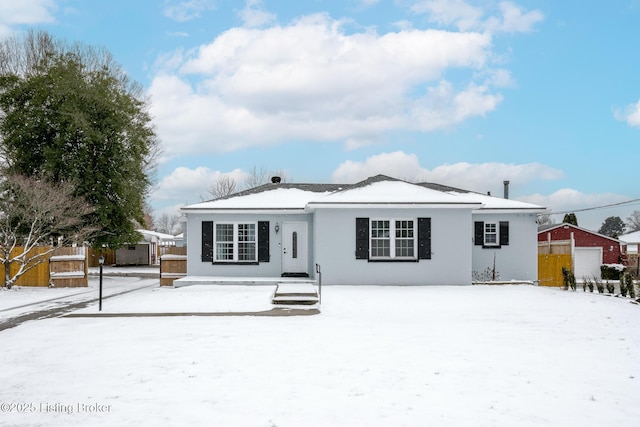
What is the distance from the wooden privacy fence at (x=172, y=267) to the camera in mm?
21562

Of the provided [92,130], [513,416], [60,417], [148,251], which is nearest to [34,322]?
[60,417]

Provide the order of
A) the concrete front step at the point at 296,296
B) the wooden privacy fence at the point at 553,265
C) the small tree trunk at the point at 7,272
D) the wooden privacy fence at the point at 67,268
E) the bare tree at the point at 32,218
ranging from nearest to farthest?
the concrete front step at the point at 296,296, the small tree trunk at the point at 7,272, the bare tree at the point at 32,218, the wooden privacy fence at the point at 67,268, the wooden privacy fence at the point at 553,265

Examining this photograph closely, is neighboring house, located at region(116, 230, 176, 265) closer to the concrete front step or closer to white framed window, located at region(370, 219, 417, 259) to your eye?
white framed window, located at region(370, 219, 417, 259)

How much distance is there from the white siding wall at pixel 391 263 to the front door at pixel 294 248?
1698 mm

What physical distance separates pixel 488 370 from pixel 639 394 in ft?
5.72

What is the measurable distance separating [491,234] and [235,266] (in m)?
10.4

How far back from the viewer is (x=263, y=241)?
2042 centimetres

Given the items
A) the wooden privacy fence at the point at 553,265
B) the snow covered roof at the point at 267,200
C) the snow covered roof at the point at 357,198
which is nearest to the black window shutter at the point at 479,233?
the snow covered roof at the point at 357,198

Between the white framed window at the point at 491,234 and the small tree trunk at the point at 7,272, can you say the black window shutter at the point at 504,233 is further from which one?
the small tree trunk at the point at 7,272

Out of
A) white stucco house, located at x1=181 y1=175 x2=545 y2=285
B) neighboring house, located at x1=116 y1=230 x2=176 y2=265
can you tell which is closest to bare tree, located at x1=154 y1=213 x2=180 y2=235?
neighboring house, located at x1=116 y1=230 x2=176 y2=265

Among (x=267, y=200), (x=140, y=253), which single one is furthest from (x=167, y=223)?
(x=267, y=200)

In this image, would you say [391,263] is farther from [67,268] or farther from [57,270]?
[57,270]

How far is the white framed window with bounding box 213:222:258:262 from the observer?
20.6m

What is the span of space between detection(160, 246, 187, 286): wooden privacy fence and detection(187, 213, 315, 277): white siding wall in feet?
3.94
